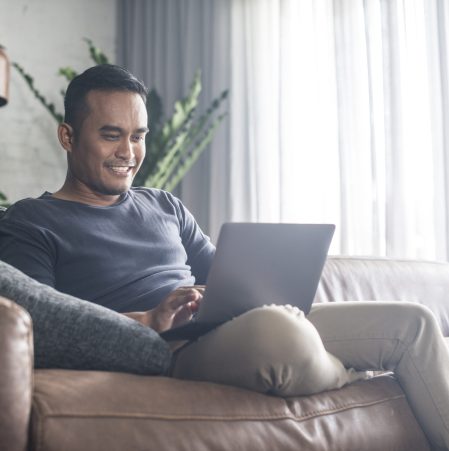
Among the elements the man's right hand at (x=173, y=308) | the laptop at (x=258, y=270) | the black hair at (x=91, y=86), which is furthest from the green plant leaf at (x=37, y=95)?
the laptop at (x=258, y=270)

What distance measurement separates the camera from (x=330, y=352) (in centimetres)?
163

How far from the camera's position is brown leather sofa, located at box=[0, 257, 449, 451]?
1.08m

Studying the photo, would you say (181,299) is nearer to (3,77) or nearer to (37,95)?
(3,77)

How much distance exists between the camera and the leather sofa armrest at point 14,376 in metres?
1.05

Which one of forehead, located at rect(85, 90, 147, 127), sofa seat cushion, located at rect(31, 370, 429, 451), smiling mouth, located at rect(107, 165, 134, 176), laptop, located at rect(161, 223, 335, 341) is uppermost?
forehead, located at rect(85, 90, 147, 127)

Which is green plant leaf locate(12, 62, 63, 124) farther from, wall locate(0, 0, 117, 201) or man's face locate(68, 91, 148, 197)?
man's face locate(68, 91, 148, 197)

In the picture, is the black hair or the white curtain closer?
the black hair

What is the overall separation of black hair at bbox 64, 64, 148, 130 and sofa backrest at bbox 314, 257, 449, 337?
823 millimetres

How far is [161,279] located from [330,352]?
456 mm

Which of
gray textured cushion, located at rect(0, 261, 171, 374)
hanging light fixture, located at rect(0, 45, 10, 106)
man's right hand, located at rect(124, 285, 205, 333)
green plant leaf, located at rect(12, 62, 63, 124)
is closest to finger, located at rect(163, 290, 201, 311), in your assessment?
man's right hand, located at rect(124, 285, 205, 333)

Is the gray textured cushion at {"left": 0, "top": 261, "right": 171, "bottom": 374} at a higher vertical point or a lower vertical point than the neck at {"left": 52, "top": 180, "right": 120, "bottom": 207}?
lower

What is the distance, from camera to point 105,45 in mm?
4480

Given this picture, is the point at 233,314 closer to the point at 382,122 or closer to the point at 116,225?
the point at 116,225

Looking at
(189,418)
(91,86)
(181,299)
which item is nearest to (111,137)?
(91,86)
